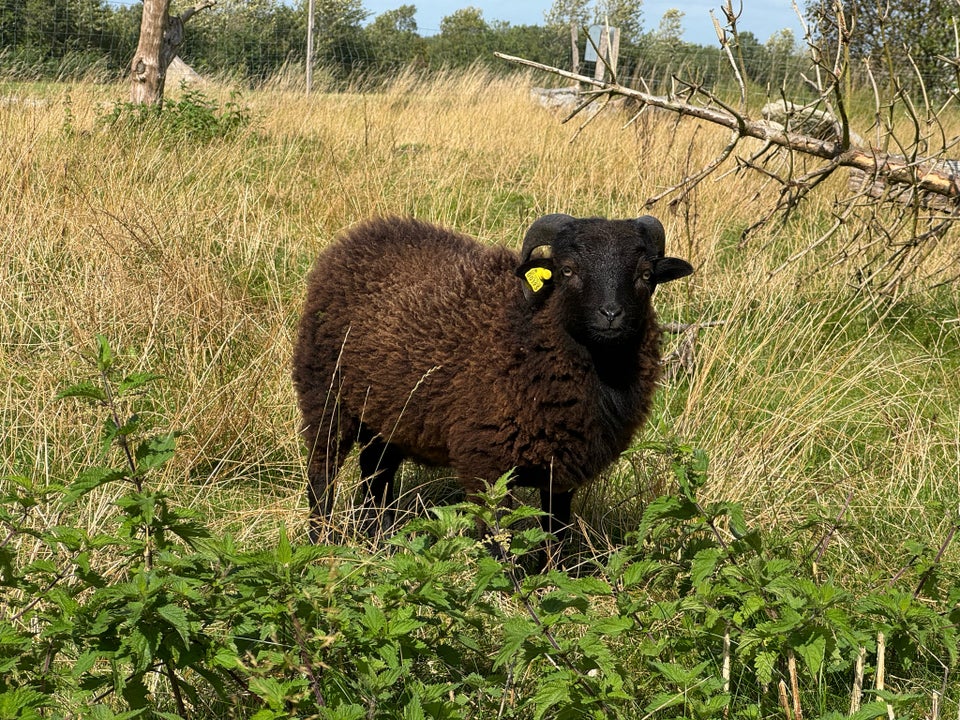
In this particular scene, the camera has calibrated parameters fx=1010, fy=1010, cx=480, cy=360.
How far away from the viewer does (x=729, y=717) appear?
2836 millimetres

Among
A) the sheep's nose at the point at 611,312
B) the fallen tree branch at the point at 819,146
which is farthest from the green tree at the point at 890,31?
the sheep's nose at the point at 611,312

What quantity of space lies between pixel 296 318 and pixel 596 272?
2.58 meters

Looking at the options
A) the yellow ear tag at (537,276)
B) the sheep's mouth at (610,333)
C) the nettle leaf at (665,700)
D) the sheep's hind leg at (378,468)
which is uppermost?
the yellow ear tag at (537,276)

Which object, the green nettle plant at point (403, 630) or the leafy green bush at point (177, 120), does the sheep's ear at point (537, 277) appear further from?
the leafy green bush at point (177, 120)

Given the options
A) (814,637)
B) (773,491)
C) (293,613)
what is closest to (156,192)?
(773,491)

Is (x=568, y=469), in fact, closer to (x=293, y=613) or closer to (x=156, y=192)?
(x=293, y=613)

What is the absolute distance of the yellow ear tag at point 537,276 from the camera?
166 inches

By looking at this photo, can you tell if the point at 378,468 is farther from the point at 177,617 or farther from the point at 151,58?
the point at 151,58

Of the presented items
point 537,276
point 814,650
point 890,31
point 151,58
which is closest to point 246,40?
point 151,58

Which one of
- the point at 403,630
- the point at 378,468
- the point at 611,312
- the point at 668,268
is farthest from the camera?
the point at 378,468

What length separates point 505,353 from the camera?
426 centimetres

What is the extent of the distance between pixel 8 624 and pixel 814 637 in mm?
2094

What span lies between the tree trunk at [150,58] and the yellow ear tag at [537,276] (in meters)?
7.78

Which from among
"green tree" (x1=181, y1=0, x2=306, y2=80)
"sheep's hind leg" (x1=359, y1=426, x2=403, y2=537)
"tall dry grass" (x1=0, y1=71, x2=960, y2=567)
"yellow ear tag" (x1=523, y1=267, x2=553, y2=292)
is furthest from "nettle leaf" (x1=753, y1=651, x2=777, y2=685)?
"green tree" (x1=181, y1=0, x2=306, y2=80)
